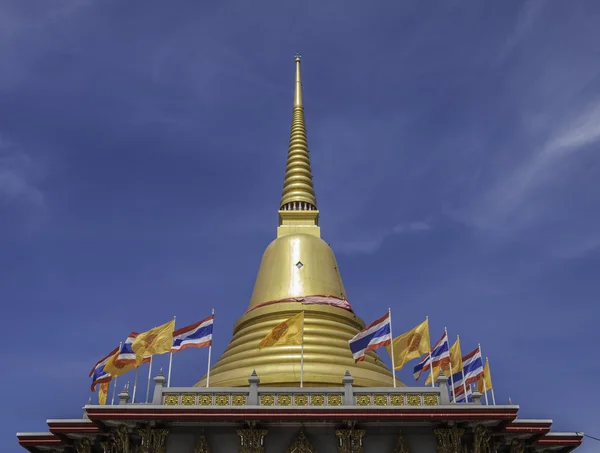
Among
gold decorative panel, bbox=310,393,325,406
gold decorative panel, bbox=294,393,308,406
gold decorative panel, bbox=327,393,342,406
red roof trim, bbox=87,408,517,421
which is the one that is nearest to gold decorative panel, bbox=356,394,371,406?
gold decorative panel, bbox=327,393,342,406

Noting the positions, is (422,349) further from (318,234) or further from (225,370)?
(318,234)

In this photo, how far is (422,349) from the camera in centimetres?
2642

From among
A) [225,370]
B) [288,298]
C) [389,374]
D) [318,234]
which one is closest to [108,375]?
[225,370]

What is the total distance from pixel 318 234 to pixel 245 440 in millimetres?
17262

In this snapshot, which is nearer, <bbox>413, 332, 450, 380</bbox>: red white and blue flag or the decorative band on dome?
<bbox>413, 332, 450, 380</bbox>: red white and blue flag

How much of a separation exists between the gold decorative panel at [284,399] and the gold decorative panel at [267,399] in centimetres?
21

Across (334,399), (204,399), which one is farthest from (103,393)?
(334,399)

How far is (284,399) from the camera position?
2420 cm

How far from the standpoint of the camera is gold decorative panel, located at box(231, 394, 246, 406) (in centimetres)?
2405

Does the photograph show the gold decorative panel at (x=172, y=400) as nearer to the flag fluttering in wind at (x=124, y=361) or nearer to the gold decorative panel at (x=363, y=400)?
the flag fluttering in wind at (x=124, y=361)

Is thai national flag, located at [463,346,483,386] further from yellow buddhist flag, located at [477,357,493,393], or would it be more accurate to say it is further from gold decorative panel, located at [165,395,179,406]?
gold decorative panel, located at [165,395,179,406]

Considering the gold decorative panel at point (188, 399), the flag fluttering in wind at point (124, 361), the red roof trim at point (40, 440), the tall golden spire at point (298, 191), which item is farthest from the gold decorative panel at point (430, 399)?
the tall golden spire at point (298, 191)

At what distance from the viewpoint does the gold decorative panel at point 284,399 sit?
24.1 meters

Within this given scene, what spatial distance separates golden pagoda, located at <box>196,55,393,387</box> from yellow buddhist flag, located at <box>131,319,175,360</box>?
421 cm
